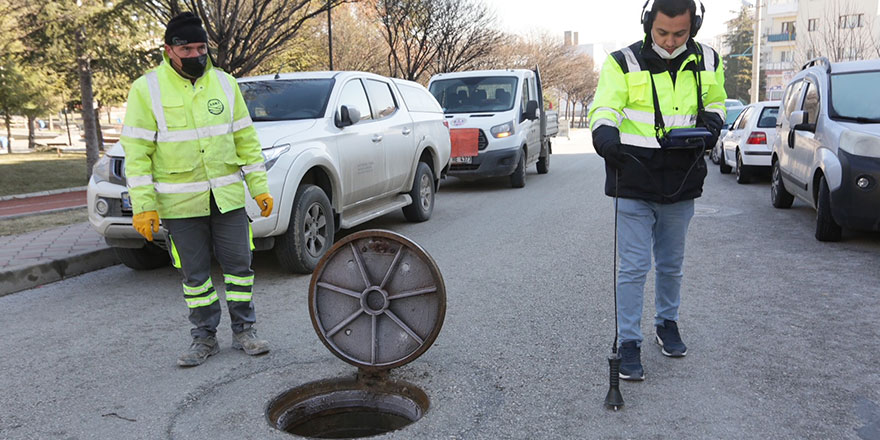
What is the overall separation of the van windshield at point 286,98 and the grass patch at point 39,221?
11.6 ft

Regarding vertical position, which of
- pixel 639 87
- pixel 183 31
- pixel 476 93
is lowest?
pixel 639 87

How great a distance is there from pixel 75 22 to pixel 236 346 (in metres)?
15.4

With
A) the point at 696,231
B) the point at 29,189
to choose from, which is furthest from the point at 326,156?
the point at 29,189

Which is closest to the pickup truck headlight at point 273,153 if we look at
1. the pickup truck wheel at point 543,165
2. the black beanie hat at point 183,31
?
the black beanie hat at point 183,31

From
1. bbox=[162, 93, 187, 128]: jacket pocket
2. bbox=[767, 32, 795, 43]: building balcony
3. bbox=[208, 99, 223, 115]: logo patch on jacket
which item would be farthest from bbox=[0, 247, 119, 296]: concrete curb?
bbox=[767, 32, 795, 43]: building balcony

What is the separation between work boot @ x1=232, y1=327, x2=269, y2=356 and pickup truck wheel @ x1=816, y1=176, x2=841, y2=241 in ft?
19.5

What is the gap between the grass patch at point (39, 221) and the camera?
8.99 meters

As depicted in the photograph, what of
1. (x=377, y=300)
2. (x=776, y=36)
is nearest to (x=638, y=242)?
(x=377, y=300)

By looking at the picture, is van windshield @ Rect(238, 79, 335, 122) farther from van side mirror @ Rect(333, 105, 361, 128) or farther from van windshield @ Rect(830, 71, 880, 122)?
van windshield @ Rect(830, 71, 880, 122)

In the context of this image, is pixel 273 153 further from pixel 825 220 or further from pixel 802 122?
pixel 802 122

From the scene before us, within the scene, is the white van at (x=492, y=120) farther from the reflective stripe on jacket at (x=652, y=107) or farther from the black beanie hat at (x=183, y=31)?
the reflective stripe on jacket at (x=652, y=107)

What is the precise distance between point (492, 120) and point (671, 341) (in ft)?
30.5

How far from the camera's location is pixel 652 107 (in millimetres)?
3764

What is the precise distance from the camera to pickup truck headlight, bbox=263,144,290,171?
6.05 metres
